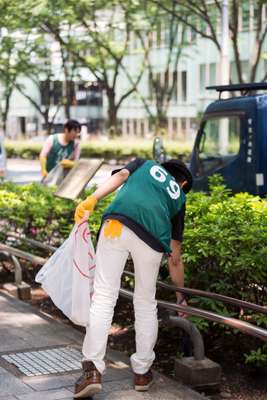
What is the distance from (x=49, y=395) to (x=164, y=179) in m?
1.43

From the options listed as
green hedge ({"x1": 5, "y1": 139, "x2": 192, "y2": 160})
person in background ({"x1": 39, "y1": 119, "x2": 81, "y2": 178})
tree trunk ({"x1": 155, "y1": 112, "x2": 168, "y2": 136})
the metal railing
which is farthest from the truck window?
tree trunk ({"x1": 155, "y1": 112, "x2": 168, "y2": 136})

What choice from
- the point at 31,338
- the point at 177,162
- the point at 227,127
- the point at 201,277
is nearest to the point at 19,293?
the point at 31,338

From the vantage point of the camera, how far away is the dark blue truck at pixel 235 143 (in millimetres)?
11695

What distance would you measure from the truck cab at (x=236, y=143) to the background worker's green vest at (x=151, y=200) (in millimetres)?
6673

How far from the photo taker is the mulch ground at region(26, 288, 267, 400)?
5.45 m

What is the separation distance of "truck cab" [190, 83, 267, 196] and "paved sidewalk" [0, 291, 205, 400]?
17.6 ft

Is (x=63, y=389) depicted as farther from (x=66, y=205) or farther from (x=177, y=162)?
(x=66, y=205)

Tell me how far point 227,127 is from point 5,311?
6338mm

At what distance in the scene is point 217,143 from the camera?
42.0 ft

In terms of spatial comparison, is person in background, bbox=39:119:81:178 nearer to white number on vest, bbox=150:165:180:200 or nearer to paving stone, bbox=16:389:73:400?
white number on vest, bbox=150:165:180:200

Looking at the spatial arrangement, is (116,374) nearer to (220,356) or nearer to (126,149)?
(220,356)

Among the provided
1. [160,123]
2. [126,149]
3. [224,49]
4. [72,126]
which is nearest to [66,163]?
[72,126]

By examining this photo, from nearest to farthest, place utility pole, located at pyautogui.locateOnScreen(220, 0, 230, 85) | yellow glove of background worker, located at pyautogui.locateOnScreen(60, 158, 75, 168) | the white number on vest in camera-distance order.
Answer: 1. the white number on vest
2. yellow glove of background worker, located at pyautogui.locateOnScreen(60, 158, 75, 168)
3. utility pole, located at pyautogui.locateOnScreen(220, 0, 230, 85)

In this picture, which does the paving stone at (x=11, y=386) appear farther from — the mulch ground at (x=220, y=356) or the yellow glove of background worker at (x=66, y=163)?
the yellow glove of background worker at (x=66, y=163)
